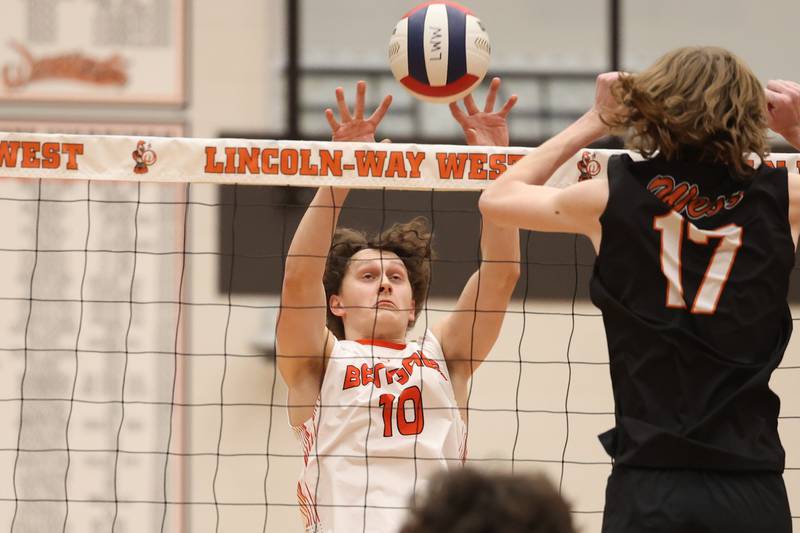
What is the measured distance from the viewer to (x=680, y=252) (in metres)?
2.51

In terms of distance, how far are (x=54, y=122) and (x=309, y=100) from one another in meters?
1.64

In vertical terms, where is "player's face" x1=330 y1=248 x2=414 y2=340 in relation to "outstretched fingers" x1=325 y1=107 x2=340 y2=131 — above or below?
below

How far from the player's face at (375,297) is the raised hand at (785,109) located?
156 centimetres

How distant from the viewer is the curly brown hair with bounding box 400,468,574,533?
56.1 inches

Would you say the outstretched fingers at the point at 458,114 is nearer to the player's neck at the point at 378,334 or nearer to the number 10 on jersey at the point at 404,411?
the player's neck at the point at 378,334

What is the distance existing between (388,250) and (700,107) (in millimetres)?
1975

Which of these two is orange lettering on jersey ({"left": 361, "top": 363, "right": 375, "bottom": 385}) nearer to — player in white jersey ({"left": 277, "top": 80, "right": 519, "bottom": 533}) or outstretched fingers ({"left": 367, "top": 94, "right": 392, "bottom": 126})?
player in white jersey ({"left": 277, "top": 80, "right": 519, "bottom": 533})

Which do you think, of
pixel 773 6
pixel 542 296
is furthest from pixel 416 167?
pixel 773 6

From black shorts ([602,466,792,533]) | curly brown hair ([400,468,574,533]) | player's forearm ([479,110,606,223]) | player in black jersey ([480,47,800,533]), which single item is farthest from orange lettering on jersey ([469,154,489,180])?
curly brown hair ([400,468,574,533])

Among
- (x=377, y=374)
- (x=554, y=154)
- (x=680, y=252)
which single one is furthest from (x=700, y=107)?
(x=377, y=374)

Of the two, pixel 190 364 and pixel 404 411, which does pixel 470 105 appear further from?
pixel 190 364

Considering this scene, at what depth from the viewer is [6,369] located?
26.2ft

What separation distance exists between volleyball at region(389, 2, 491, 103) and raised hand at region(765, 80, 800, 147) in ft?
4.91

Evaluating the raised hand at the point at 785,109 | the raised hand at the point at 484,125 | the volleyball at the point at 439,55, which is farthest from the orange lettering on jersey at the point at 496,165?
the raised hand at the point at 785,109
